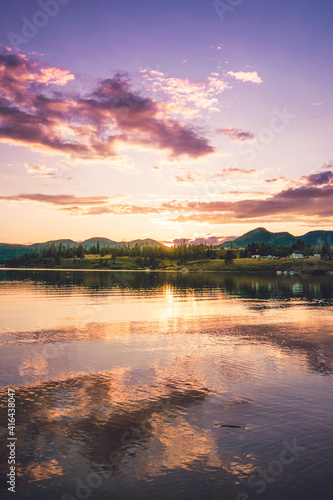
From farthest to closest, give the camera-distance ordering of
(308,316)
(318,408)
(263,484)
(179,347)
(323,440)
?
(308,316), (179,347), (318,408), (323,440), (263,484)

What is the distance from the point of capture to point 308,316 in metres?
52.6

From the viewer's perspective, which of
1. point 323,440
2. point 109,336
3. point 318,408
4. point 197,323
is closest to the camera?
point 323,440

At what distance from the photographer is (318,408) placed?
1912 centimetres

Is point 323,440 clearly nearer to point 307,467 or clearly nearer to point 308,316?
point 307,467

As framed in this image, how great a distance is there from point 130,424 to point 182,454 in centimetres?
338

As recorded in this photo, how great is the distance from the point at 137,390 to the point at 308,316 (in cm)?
3790

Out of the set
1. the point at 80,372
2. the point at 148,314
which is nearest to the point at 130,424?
the point at 80,372

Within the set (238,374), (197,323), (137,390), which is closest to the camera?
(137,390)

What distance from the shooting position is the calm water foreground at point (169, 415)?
42.4ft

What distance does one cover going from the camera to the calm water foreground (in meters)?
12.9

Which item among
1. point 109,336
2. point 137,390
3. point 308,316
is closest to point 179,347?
point 109,336

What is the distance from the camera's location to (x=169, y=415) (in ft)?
59.5

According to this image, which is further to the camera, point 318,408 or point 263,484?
point 318,408

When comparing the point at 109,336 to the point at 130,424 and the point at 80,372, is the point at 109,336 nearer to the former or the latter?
the point at 80,372
